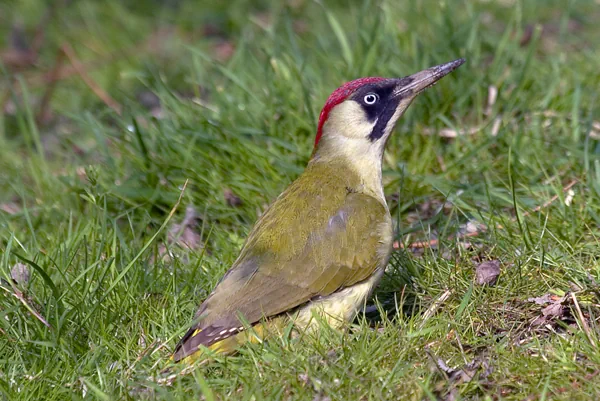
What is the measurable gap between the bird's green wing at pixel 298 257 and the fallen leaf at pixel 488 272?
15.9 inches

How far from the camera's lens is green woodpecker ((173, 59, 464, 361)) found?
10.4 ft

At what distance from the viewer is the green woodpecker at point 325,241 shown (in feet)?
10.4

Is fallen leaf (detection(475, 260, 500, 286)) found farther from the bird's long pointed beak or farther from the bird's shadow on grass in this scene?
the bird's long pointed beak

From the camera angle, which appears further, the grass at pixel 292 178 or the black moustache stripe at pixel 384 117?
the black moustache stripe at pixel 384 117

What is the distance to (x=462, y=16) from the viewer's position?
6043 mm

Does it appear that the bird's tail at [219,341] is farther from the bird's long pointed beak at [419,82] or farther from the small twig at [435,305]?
the bird's long pointed beak at [419,82]

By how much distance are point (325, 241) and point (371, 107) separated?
0.68m

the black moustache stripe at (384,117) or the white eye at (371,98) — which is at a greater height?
the white eye at (371,98)

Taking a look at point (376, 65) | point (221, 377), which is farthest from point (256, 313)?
point (376, 65)

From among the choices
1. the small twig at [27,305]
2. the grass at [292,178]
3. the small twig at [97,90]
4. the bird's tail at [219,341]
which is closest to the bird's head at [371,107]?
the grass at [292,178]

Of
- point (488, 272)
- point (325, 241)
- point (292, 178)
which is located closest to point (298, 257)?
point (325, 241)

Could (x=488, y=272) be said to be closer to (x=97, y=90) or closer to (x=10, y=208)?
(x=10, y=208)

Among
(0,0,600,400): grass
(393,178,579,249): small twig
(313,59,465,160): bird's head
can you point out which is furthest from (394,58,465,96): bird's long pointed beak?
(393,178,579,249): small twig

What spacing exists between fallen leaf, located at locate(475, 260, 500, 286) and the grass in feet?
0.13
